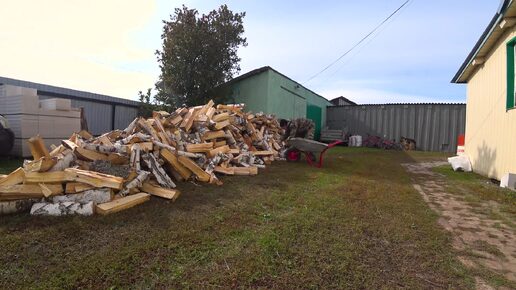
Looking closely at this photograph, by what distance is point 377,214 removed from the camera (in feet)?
14.4

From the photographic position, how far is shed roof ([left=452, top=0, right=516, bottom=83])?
6.35m

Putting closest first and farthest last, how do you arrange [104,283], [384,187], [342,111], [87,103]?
[104,283]
[384,187]
[87,103]
[342,111]

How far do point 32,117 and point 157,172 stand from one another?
563cm

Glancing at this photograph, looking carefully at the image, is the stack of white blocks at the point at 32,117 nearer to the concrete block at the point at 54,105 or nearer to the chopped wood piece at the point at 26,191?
the concrete block at the point at 54,105

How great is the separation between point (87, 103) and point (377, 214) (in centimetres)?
1409

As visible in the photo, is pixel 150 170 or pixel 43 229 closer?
pixel 43 229

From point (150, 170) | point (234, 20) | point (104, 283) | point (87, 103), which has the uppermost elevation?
point (234, 20)

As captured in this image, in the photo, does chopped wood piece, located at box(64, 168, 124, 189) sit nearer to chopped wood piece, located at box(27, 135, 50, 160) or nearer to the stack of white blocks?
chopped wood piece, located at box(27, 135, 50, 160)

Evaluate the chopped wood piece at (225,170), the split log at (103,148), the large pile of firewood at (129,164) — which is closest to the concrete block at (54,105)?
the large pile of firewood at (129,164)

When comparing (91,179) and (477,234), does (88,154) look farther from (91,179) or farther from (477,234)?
(477,234)

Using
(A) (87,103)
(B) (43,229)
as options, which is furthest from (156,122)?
(A) (87,103)

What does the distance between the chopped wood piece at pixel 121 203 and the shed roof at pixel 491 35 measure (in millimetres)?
7759

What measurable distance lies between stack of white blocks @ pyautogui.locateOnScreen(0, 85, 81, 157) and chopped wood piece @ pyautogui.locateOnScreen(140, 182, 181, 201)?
580 cm

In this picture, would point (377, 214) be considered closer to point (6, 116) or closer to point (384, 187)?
point (384, 187)
